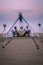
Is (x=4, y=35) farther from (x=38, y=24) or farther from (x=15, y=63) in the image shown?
(x=15, y=63)

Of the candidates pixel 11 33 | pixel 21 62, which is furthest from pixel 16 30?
pixel 21 62

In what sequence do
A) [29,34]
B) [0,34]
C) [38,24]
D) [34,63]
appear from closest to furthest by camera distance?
[34,63], [0,34], [38,24], [29,34]

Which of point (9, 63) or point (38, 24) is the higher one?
point (38, 24)

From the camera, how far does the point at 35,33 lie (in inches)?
661

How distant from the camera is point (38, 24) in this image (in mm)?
17156

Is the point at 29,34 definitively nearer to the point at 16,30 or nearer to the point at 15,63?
the point at 16,30

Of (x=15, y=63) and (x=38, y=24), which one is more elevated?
(x=38, y=24)

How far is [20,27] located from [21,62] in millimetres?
13272

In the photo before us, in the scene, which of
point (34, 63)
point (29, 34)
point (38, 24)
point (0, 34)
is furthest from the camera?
point (29, 34)

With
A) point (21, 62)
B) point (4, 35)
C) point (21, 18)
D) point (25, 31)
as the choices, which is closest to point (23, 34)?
point (25, 31)

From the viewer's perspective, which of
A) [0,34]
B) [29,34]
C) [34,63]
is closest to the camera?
[34,63]

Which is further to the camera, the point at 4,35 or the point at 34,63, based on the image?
the point at 4,35

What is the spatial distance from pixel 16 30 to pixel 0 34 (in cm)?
308

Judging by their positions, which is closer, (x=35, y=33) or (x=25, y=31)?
(x=35, y=33)
